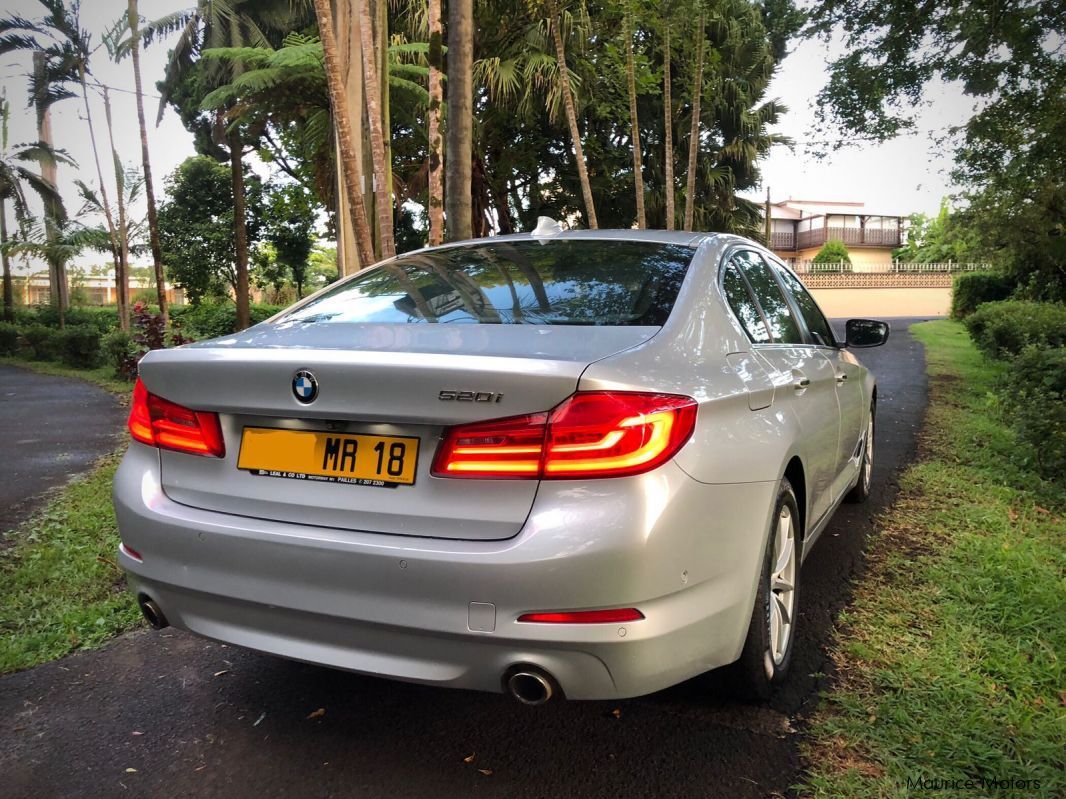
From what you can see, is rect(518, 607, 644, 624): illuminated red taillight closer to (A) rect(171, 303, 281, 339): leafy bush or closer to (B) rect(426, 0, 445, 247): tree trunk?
(B) rect(426, 0, 445, 247): tree trunk

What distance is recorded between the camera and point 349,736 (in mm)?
2383

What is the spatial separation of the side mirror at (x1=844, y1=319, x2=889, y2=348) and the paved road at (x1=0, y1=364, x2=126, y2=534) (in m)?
4.89

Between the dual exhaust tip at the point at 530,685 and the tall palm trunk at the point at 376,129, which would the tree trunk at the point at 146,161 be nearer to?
the tall palm trunk at the point at 376,129

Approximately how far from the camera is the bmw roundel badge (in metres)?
1.97

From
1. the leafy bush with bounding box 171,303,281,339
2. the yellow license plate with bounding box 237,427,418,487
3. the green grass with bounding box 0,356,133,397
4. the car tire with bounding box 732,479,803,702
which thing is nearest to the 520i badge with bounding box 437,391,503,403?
the yellow license plate with bounding box 237,427,418,487

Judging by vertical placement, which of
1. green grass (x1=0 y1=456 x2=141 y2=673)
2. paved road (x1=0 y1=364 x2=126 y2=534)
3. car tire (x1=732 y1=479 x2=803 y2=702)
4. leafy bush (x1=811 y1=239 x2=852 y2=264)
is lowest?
paved road (x1=0 y1=364 x2=126 y2=534)

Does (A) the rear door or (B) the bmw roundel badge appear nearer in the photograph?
(B) the bmw roundel badge

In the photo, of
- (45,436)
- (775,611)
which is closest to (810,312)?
(775,611)

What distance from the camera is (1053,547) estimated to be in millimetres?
3930

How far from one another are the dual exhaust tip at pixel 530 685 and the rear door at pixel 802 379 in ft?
3.86

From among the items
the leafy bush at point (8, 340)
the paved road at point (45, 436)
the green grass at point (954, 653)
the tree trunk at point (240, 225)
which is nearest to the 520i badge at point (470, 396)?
the green grass at point (954, 653)

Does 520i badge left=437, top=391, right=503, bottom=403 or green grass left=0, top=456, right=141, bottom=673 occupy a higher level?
520i badge left=437, top=391, right=503, bottom=403

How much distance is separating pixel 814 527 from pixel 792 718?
2.96 ft

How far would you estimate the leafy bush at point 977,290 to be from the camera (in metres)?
23.1
